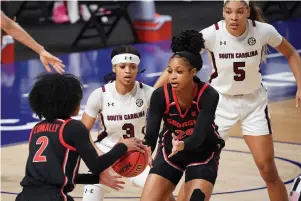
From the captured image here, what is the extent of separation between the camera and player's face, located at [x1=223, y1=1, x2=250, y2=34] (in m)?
7.48

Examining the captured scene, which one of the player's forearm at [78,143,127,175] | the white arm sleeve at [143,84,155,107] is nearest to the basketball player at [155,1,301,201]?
the white arm sleeve at [143,84,155,107]

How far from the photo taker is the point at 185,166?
667 cm

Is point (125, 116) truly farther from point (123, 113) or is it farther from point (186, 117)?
point (186, 117)

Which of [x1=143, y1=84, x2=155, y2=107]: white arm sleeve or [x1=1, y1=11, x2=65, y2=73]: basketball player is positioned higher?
[x1=1, y1=11, x2=65, y2=73]: basketball player

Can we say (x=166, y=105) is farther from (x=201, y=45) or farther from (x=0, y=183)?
(x=0, y=183)

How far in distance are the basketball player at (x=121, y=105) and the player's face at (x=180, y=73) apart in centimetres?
85

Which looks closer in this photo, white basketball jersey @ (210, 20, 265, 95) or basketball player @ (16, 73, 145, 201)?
basketball player @ (16, 73, 145, 201)

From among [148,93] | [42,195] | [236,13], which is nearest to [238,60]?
[236,13]

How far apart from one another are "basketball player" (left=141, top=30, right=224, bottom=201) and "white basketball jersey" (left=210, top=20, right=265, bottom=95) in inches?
37.8

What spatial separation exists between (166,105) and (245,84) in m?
1.21

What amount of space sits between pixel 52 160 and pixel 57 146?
0.29ft

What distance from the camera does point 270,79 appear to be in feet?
46.2

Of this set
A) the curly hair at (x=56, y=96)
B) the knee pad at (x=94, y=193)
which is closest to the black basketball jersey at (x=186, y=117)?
the knee pad at (x=94, y=193)

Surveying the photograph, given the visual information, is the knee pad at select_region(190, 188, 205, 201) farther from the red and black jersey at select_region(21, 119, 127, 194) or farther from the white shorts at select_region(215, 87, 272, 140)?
the white shorts at select_region(215, 87, 272, 140)
